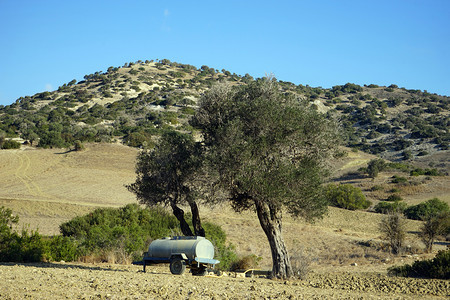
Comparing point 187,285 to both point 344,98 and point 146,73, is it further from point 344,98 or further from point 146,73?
point 146,73

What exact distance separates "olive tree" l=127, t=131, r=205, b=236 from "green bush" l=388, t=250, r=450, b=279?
8579 mm

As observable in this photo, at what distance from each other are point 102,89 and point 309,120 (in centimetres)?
11245

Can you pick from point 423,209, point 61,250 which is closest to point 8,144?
point 61,250

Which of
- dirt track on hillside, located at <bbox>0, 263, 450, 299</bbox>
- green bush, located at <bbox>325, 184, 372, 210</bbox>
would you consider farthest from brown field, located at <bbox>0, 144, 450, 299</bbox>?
green bush, located at <bbox>325, 184, 372, 210</bbox>

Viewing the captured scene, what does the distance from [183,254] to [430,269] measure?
9748 millimetres

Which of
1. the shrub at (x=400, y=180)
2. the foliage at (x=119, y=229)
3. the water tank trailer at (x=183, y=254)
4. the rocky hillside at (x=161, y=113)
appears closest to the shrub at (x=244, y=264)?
the foliage at (x=119, y=229)

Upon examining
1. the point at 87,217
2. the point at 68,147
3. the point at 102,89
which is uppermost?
the point at 102,89

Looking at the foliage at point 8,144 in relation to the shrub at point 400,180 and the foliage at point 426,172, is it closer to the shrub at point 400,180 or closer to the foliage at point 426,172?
the shrub at point 400,180

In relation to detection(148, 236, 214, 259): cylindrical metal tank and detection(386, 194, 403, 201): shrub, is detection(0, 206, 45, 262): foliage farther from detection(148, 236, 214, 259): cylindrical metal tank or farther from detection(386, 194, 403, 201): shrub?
detection(386, 194, 403, 201): shrub

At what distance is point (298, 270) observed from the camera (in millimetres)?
16781

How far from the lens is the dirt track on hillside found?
1012cm

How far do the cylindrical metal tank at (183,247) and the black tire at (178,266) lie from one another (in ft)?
0.90

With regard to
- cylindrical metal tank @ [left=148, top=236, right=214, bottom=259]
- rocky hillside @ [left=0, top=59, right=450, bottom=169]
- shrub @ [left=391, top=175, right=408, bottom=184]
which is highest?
rocky hillside @ [left=0, top=59, right=450, bottom=169]

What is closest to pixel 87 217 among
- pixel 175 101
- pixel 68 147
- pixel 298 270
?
pixel 298 270
